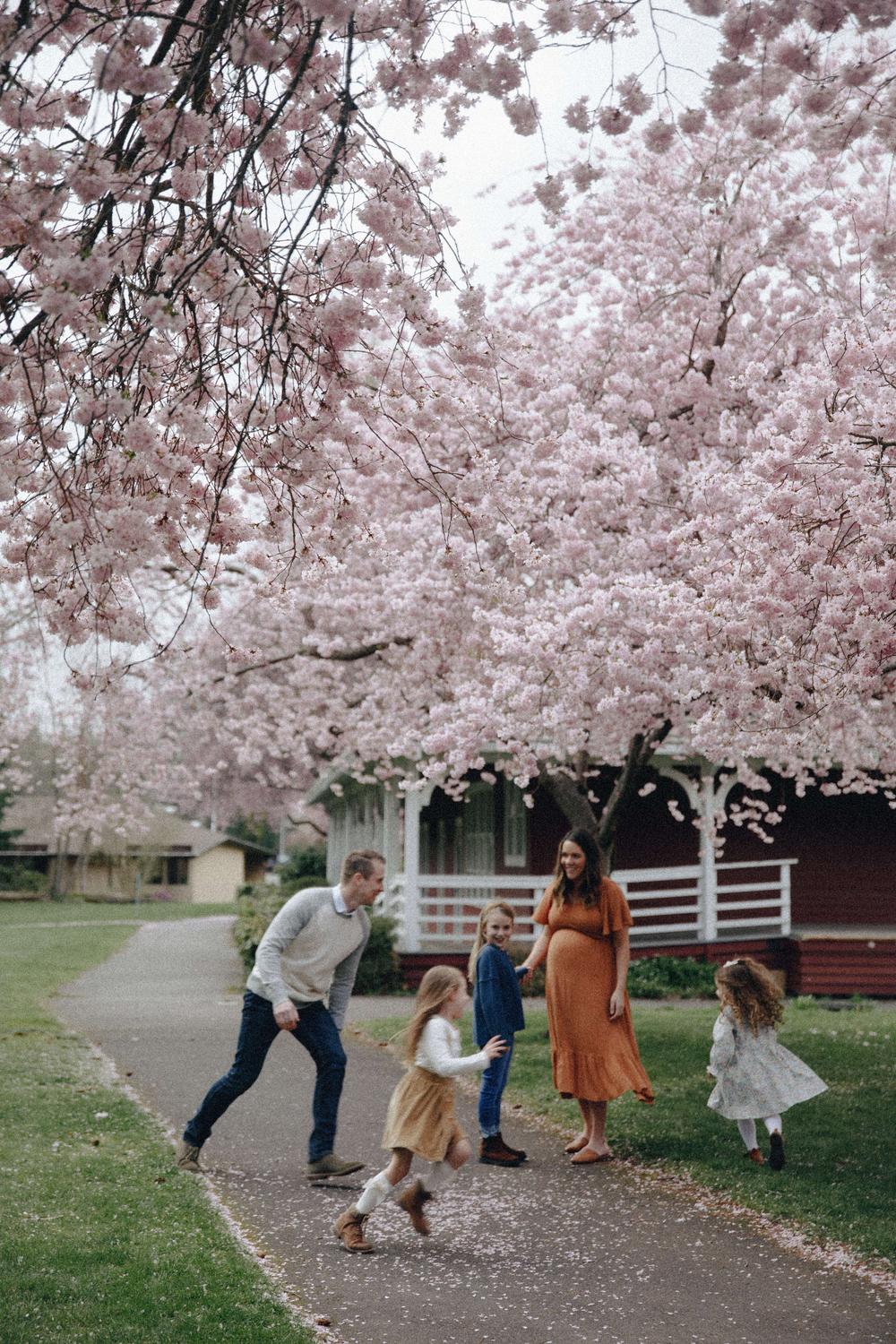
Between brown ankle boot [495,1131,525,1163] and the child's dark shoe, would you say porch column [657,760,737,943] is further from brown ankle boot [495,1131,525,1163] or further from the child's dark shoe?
the child's dark shoe

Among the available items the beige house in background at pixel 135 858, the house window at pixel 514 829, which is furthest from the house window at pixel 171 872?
the house window at pixel 514 829

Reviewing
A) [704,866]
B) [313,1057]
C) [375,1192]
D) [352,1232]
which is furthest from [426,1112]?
[704,866]

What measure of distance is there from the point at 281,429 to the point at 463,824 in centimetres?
1963

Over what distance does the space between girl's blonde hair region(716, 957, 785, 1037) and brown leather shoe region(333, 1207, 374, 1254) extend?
257 cm

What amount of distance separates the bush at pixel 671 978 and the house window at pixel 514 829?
9.56 ft

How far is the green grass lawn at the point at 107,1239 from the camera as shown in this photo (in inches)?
181

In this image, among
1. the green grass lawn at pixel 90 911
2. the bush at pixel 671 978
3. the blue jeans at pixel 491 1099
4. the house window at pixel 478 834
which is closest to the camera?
the blue jeans at pixel 491 1099

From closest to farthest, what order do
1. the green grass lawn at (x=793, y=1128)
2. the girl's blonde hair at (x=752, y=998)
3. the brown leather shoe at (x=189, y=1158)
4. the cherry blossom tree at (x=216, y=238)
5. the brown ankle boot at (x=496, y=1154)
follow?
the cherry blossom tree at (x=216, y=238)
the green grass lawn at (x=793, y=1128)
the brown leather shoe at (x=189, y=1158)
the girl's blonde hair at (x=752, y=998)
the brown ankle boot at (x=496, y=1154)

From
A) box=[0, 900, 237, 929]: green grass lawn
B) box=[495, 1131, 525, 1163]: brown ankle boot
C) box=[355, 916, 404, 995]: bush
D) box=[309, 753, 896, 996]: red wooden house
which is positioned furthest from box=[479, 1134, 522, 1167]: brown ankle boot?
box=[0, 900, 237, 929]: green grass lawn

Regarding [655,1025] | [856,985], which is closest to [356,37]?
[655,1025]

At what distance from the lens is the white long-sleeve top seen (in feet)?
18.6

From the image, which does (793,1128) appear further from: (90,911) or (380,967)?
(90,911)

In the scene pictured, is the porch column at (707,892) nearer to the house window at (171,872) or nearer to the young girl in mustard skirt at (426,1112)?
the young girl in mustard skirt at (426,1112)

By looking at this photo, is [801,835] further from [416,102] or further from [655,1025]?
[416,102]
